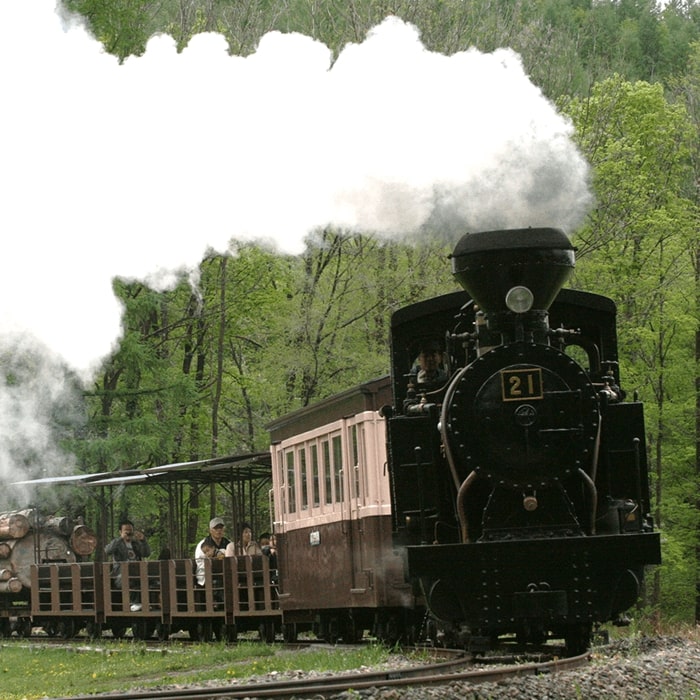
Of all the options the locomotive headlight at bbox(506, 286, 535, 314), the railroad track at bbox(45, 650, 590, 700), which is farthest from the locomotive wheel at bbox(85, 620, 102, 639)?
the locomotive headlight at bbox(506, 286, 535, 314)

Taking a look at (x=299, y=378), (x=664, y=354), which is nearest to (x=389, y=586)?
(x=299, y=378)

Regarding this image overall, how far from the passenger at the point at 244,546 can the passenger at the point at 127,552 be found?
184 cm

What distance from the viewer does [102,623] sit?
798 inches

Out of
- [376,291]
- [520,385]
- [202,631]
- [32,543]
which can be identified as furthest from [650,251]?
[520,385]

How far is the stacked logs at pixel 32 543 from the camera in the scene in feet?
73.1

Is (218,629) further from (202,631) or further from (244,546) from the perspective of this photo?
(244,546)

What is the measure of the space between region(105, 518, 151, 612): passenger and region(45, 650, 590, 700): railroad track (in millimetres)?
9962

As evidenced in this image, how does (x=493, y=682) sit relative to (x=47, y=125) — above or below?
below

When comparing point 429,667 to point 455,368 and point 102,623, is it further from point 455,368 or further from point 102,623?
point 102,623

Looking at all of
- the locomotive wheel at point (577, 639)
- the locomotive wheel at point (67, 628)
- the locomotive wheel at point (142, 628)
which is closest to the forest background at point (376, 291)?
the locomotive wheel at point (67, 628)

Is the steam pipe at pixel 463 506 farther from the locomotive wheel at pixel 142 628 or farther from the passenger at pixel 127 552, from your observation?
the locomotive wheel at pixel 142 628

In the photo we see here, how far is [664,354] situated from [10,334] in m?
15.4

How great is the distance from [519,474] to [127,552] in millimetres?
11657

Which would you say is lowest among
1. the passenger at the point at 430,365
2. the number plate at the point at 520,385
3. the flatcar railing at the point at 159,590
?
the flatcar railing at the point at 159,590
